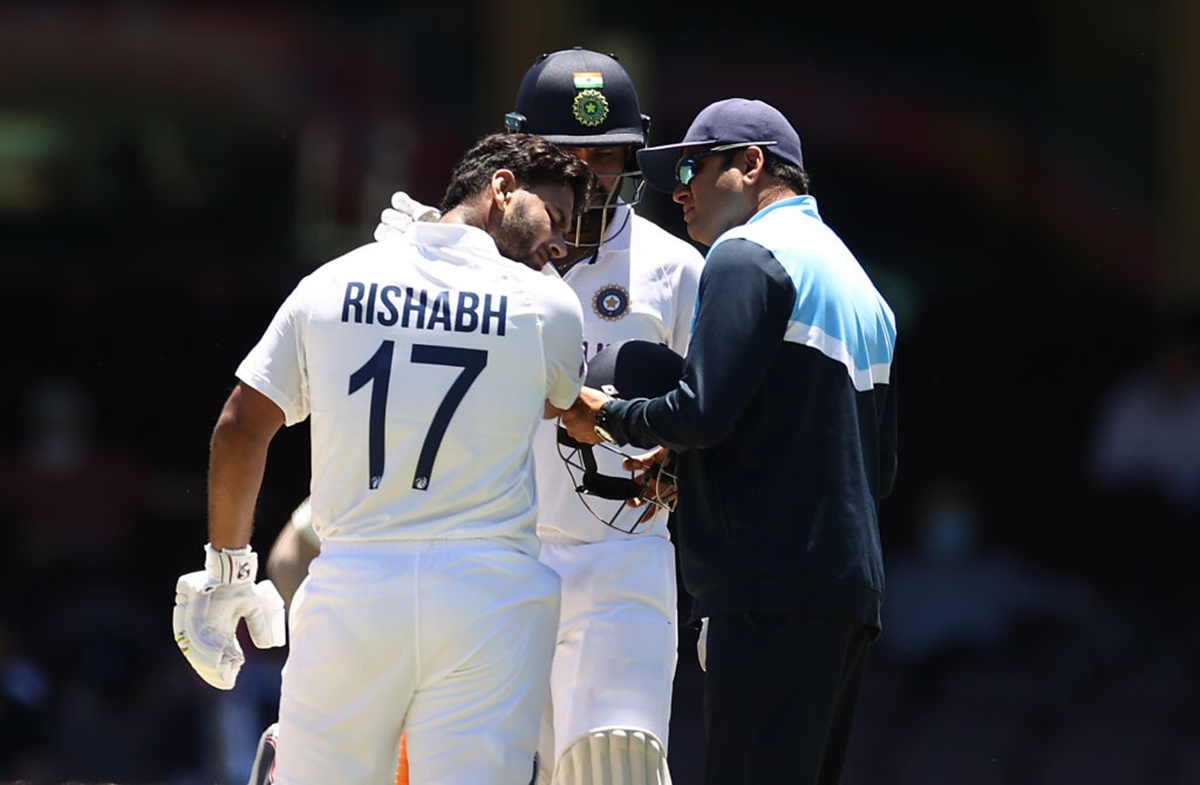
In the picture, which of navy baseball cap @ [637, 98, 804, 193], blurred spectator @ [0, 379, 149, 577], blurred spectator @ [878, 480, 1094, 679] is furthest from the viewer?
blurred spectator @ [0, 379, 149, 577]

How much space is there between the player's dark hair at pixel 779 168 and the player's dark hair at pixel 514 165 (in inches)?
13.0

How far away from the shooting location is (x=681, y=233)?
9453mm

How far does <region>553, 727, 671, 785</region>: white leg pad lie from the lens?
3785mm

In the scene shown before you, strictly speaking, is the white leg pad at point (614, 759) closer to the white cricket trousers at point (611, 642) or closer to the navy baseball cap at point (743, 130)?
the white cricket trousers at point (611, 642)

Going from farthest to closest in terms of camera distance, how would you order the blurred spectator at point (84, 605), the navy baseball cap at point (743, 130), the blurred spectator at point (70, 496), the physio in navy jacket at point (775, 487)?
the blurred spectator at point (70, 496) → the blurred spectator at point (84, 605) → the navy baseball cap at point (743, 130) → the physio in navy jacket at point (775, 487)

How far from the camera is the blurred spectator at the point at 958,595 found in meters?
8.04

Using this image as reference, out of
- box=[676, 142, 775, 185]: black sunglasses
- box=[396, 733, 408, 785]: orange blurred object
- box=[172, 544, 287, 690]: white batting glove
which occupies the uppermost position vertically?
box=[676, 142, 775, 185]: black sunglasses

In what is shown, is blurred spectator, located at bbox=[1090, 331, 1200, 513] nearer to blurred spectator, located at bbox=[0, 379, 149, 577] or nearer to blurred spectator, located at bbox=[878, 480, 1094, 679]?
blurred spectator, located at bbox=[878, 480, 1094, 679]

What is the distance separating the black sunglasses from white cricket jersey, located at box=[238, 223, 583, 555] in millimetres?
515

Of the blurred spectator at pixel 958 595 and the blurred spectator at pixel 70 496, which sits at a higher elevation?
the blurred spectator at pixel 958 595

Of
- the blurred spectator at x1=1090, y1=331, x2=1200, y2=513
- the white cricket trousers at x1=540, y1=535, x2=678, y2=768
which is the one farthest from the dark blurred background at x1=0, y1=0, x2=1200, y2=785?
the white cricket trousers at x1=540, y1=535, x2=678, y2=768

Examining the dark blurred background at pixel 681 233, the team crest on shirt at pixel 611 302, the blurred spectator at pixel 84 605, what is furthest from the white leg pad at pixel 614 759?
the dark blurred background at pixel 681 233

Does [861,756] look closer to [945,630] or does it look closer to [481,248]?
[945,630]

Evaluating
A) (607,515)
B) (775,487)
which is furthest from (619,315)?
(775,487)
